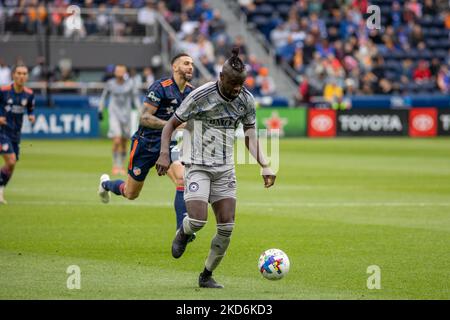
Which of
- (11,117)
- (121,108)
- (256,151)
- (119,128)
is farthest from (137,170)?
(121,108)

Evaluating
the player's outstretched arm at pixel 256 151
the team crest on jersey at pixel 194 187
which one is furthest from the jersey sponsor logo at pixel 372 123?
the team crest on jersey at pixel 194 187

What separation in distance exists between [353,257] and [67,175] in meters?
12.8

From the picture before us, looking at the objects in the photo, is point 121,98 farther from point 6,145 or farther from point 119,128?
point 6,145

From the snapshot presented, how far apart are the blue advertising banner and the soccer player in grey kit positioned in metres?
26.1

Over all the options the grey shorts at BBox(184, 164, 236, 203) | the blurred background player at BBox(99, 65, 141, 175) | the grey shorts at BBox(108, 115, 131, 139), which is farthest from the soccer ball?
the grey shorts at BBox(108, 115, 131, 139)

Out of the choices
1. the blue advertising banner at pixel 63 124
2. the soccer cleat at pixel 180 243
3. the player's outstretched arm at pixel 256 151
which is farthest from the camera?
the blue advertising banner at pixel 63 124

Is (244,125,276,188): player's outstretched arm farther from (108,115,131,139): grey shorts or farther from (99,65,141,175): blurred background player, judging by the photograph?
(108,115,131,139): grey shorts

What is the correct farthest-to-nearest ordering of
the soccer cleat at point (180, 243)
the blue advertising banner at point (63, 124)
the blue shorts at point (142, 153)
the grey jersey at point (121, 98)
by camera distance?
the blue advertising banner at point (63, 124)
the grey jersey at point (121, 98)
the blue shorts at point (142, 153)
the soccer cleat at point (180, 243)

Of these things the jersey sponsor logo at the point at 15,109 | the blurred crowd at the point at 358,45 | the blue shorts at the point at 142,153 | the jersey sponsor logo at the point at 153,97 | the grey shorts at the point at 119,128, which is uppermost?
the blurred crowd at the point at 358,45

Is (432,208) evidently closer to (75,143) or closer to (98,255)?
(98,255)

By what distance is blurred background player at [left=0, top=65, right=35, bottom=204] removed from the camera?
17.4 meters

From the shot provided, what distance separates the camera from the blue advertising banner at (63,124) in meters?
35.7

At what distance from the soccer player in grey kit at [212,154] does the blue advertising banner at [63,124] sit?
26.1 m

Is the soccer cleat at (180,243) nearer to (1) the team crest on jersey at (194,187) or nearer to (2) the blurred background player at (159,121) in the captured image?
(1) the team crest on jersey at (194,187)
